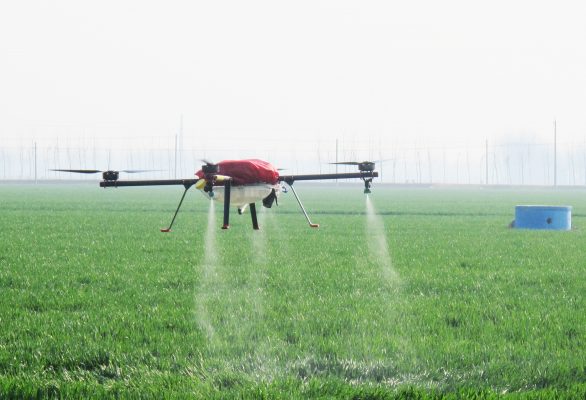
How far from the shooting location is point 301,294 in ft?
58.7

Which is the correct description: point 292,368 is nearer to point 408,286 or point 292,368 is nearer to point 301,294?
point 301,294

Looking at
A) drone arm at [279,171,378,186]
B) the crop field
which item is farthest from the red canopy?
the crop field

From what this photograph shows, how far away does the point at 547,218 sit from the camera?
4362 cm

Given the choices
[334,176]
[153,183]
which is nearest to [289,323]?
[334,176]

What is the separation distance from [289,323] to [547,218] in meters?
32.5

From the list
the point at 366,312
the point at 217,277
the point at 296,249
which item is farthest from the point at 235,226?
the point at 366,312

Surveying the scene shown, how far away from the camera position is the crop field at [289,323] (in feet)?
33.7

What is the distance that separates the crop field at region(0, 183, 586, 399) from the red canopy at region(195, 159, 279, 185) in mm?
452

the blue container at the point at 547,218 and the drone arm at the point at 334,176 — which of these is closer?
the drone arm at the point at 334,176

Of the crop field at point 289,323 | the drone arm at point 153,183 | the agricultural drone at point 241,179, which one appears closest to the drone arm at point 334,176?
the agricultural drone at point 241,179

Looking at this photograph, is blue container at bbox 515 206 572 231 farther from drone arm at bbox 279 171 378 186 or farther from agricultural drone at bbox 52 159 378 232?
agricultural drone at bbox 52 159 378 232

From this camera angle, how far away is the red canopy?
23.5 ft

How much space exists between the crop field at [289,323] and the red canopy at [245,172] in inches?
17.8

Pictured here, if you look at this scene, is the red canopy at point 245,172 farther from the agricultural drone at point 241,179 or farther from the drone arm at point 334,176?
the drone arm at point 334,176
